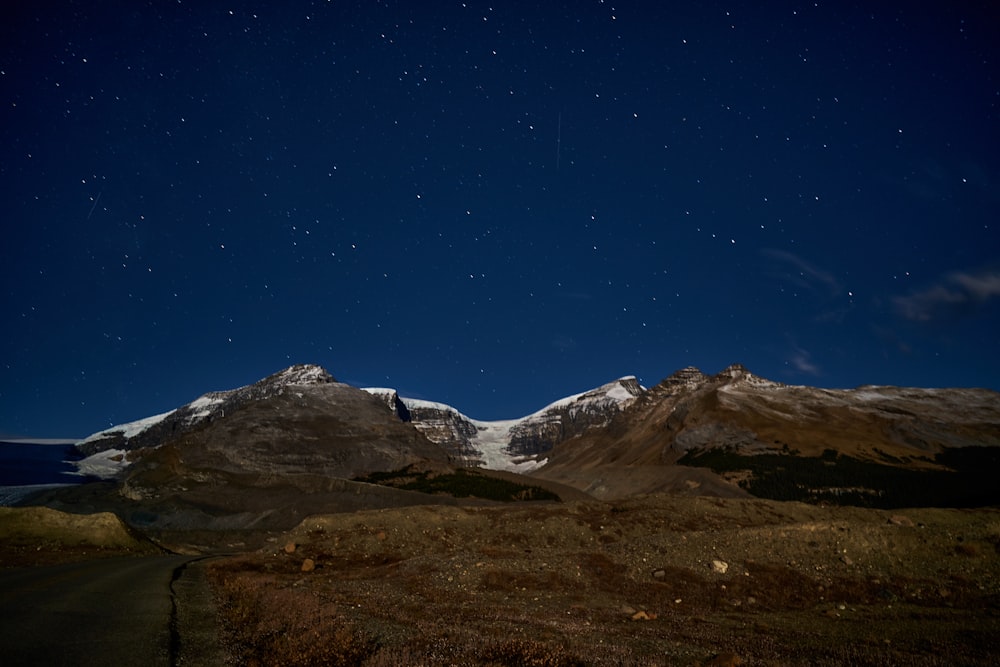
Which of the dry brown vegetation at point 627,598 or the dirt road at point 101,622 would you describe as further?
the dry brown vegetation at point 627,598

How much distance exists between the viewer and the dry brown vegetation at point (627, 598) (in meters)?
14.6

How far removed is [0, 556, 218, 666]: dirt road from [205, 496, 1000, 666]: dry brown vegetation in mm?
1393

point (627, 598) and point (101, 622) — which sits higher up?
point (101, 622)

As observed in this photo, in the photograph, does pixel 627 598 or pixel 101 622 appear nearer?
pixel 101 622

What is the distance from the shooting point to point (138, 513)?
112 metres

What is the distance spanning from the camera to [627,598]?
27.0 metres

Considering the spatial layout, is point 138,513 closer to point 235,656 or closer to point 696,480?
point 235,656

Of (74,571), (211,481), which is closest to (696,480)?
(211,481)

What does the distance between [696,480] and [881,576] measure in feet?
431

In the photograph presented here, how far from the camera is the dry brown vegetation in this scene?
14562 millimetres

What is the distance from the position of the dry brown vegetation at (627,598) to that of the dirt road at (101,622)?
1.39m

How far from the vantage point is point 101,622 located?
638 inches

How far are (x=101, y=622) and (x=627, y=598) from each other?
2209cm

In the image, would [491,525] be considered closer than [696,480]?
Yes
